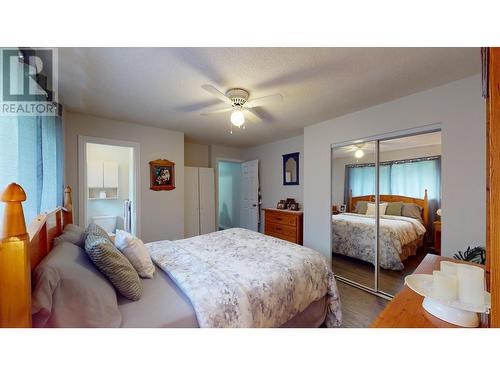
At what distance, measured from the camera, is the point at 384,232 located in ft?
8.02

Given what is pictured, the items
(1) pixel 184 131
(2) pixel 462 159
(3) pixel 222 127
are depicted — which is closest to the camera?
(2) pixel 462 159

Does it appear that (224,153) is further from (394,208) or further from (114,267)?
(114,267)

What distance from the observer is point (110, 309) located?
947 millimetres

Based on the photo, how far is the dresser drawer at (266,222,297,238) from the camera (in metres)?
3.53

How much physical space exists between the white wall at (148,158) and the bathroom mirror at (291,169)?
2.12 meters

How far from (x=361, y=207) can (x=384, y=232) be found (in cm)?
40

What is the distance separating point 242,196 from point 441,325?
177 inches

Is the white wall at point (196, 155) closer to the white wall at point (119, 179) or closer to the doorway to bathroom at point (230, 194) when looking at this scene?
the doorway to bathroom at point (230, 194)

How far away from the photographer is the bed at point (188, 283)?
2.05 feet

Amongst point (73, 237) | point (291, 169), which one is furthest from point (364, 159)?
point (73, 237)

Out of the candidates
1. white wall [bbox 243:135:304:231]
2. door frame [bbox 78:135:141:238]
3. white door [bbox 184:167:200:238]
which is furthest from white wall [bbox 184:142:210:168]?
door frame [bbox 78:135:141:238]

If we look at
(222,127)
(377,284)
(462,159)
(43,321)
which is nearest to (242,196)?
(222,127)

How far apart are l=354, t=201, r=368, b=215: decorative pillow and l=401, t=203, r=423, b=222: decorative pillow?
0.40 metres
